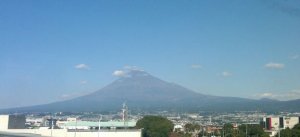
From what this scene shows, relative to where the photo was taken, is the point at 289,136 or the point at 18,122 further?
the point at 289,136

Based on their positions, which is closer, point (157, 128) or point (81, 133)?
point (81, 133)

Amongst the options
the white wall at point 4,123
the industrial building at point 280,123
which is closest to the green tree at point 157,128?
the white wall at point 4,123

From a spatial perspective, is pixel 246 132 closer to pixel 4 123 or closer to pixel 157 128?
pixel 157 128

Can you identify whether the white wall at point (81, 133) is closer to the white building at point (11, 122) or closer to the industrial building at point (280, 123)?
the white building at point (11, 122)

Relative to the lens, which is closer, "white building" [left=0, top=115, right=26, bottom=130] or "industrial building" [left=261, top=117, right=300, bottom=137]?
"white building" [left=0, top=115, right=26, bottom=130]

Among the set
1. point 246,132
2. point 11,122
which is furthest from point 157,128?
point 11,122

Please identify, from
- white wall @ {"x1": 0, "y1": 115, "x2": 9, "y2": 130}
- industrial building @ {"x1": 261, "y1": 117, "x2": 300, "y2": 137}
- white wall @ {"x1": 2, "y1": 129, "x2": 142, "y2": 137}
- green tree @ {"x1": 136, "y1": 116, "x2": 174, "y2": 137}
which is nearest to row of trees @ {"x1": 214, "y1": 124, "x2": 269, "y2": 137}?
green tree @ {"x1": 136, "y1": 116, "x2": 174, "y2": 137}

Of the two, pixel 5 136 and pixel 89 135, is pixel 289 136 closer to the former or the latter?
pixel 89 135

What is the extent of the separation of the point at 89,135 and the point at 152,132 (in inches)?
617

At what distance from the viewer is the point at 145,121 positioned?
64.9 m

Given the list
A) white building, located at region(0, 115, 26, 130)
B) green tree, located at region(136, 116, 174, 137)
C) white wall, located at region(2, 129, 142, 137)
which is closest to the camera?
white wall, located at region(2, 129, 142, 137)

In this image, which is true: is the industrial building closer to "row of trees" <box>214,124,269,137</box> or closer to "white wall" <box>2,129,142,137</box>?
"row of trees" <box>214,124,269,137</box>

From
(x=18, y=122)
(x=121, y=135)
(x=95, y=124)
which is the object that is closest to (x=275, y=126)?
(x=95, y=124)

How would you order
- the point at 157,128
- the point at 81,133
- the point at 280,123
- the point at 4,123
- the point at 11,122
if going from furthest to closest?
the point at 280,123, the point at 157,128, the point at 81,133, the point at 11,122, the point at 4,123
